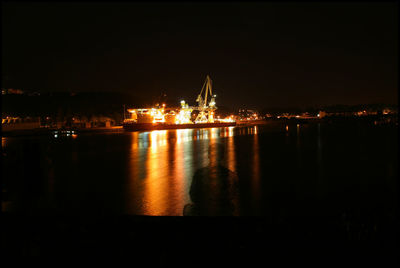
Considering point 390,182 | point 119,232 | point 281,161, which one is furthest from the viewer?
point 281,161

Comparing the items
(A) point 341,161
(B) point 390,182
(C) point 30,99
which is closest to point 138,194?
(B) point 390,182

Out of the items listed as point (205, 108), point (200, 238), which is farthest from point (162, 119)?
point (200, 238)

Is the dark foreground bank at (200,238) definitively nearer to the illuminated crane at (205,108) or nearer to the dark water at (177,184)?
the dark water at (177,184)

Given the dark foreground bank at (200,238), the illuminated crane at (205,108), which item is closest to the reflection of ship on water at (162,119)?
the illuminated crane at (205,108)

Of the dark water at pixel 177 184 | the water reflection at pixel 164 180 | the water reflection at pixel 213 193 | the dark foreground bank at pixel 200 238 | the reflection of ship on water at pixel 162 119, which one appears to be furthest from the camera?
the reflection of ship on water at pixel 162 119

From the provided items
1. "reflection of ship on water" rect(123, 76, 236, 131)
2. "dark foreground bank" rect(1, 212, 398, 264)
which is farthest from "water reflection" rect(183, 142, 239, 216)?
"reflection of ship on water" rect(123, 76, 236, 131)

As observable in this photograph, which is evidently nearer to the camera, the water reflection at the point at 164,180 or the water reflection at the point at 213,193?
the water reflection at the point at 213,193

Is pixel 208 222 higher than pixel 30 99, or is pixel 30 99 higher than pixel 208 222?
pixel 30 99

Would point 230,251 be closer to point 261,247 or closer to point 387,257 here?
point 261,247

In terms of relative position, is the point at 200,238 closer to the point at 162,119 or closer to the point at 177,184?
the point at 177,184

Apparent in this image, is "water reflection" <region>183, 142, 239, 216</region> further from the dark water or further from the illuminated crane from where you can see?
the illuminated crane

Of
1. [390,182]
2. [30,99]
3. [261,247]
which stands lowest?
[390,182]

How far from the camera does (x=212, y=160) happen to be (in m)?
10.1

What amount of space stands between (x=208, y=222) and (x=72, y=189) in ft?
13.4
